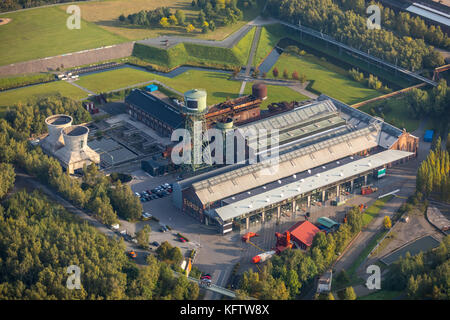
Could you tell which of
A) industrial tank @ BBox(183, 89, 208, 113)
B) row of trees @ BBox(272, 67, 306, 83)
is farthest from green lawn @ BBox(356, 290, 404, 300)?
row of trees @ BBox(272, 67, 306, 83)

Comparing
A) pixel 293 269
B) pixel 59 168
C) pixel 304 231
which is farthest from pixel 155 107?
pixel 293 269

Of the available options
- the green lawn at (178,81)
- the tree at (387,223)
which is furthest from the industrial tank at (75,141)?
the tree at (387,223)

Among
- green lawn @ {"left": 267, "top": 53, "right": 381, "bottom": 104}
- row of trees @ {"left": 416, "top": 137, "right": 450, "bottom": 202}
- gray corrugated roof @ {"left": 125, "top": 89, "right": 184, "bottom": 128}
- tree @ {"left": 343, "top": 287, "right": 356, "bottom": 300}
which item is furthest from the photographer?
green lawn @ {"left": 267, "top": 53, "right": 381, "bottom": 104}

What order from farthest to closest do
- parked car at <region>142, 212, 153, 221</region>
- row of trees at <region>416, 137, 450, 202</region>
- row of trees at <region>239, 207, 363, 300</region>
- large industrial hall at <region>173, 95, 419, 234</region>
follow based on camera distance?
row of trees at <region>416, 137, 450, 202</region>, parked car at <region>142, 212, 153, 221</region>, large industrial hall at <region>173, 95, 419, 234</region>, row of trees at <region>239, 207, 363, 300</region>

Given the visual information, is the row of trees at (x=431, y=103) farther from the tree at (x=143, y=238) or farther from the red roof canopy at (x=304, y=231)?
the tree at (x=143, y=238)

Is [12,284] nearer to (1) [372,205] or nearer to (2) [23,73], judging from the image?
(1) [372,205]

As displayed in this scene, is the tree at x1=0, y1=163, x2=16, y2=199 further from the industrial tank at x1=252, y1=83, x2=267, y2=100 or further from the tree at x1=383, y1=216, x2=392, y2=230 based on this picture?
the tree at x1=383, y1=216, x2=392, y2=230
